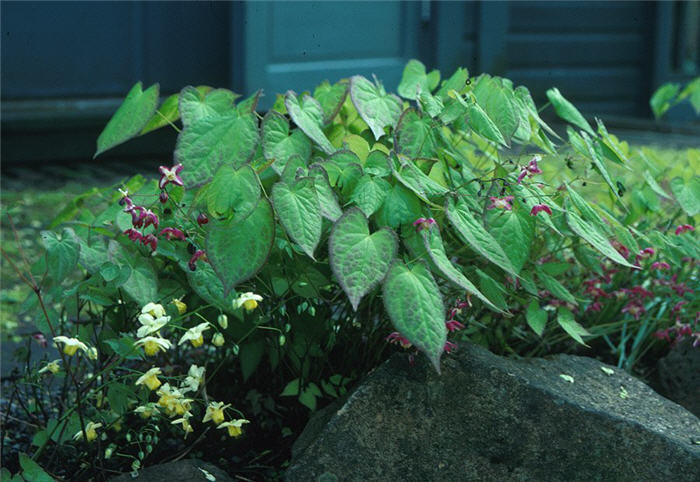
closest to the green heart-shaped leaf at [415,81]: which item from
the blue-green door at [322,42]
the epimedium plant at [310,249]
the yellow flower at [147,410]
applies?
the epimedium plant at [310,249]

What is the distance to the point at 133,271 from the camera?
1.63m

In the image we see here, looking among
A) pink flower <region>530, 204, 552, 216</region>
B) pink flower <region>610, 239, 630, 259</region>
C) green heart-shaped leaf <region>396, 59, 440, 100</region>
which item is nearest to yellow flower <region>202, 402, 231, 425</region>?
pink flower <region>530, 204, 552, 216</region>

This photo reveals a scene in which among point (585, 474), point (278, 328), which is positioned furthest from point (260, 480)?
point (585, 474)

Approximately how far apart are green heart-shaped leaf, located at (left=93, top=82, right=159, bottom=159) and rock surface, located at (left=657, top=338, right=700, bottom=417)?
1236 millimetres

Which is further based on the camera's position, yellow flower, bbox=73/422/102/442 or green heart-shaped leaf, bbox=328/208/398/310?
yellow flower, bbox=73/422/102/442

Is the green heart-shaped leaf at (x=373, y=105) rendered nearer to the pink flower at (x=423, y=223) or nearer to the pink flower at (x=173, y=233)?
the pink flower at (x=423, y=223)

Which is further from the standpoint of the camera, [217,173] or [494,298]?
[494,298]

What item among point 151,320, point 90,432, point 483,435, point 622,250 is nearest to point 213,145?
point 151,320

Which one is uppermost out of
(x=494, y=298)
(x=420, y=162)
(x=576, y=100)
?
(x=420, y=162)

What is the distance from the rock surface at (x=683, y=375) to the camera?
205 centimetres

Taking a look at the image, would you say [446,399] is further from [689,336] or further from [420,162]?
[689,336]

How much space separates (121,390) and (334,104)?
71 cm

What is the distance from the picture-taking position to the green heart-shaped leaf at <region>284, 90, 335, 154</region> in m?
1.68

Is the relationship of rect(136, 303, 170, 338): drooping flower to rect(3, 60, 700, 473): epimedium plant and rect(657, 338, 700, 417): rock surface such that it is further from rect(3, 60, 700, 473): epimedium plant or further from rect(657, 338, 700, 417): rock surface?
rect(657, 338, 700, 417): rock surface
